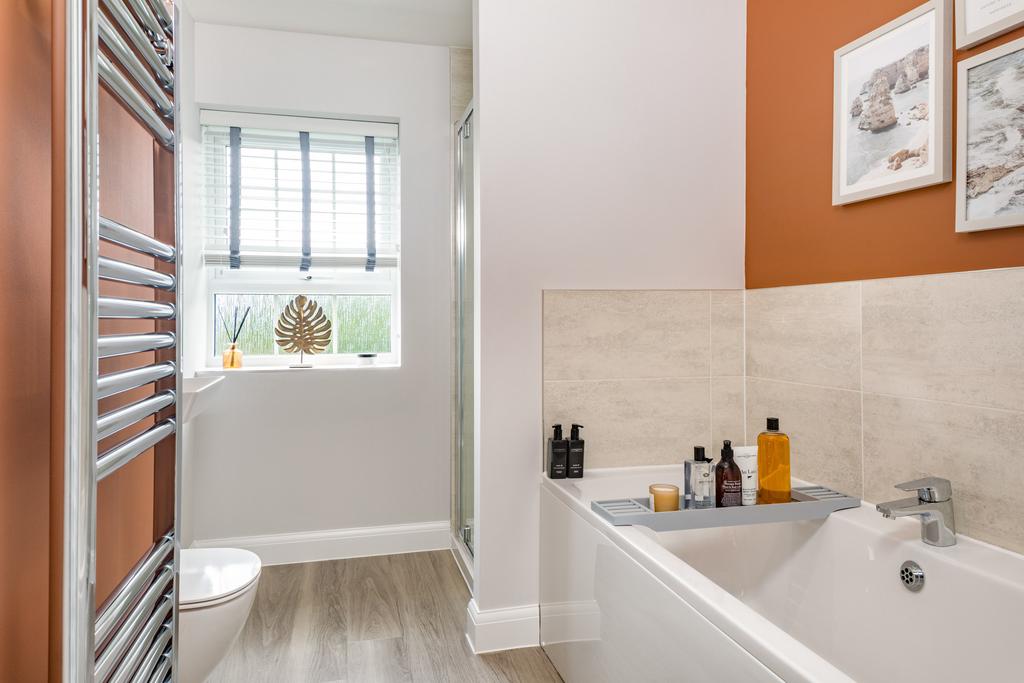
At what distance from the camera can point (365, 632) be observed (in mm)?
2391

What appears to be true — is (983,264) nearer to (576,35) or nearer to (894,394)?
(894,394)

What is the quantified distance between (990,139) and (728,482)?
3.50 ft

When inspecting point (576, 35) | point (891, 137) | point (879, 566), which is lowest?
point (879, 566)

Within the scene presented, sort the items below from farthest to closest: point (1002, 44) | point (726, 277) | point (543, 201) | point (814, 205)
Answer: point (726, 277) → point (543, 201) → point (814, 205) → point (1002, 44)

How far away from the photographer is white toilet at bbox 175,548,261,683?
5.41 feet

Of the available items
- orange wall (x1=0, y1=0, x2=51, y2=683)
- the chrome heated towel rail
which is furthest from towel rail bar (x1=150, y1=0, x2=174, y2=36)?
orange wall (x1=0, y1=0, x2=51, y2=683)

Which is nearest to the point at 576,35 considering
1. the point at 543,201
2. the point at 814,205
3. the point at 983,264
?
the point at 543,201

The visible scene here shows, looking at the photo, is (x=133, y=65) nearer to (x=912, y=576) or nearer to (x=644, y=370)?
(x=644, y=370)

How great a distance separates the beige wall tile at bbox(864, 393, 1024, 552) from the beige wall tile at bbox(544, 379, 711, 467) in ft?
2.06

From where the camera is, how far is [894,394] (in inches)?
70.7

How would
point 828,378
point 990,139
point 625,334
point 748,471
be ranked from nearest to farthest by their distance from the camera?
1. point 990,139
2. point 748,471
3. point 828,378
4. point 625,334

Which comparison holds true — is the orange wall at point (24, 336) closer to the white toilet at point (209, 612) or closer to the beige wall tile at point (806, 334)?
the white toilet at point (209, 612)

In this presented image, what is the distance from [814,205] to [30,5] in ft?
6.68

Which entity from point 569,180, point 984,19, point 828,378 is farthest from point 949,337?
point 569,180
